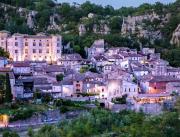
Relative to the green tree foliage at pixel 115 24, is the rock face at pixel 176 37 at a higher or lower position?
lower

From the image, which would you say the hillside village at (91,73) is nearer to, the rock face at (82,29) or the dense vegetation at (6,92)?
the dense vegetation at (6,92)

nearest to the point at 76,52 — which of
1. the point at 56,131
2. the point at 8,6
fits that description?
the point at 8,6

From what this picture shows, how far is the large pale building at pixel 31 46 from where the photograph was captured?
35.3 m

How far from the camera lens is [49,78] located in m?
30.8

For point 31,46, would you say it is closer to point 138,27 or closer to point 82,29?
point 82,29

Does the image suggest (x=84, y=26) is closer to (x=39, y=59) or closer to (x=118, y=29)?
(x=118, y=29)

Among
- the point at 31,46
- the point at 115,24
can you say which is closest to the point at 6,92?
the point at 31,46

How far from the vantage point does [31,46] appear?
35.6 meters

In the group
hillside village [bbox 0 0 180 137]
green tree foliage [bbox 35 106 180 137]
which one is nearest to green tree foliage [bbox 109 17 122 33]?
hillside village [bbox 0 0 180 137]

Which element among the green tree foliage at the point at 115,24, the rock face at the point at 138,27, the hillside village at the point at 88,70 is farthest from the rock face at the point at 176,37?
the green tree foliage at the point at 115,24

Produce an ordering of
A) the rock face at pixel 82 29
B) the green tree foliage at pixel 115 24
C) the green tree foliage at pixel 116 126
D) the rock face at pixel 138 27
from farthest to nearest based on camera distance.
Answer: the green tree foliage at pixel 115 24 → the rock face at pixel 138 27 → the rock face at pixel 82 29 → the green tree foliage at pixel 116 126

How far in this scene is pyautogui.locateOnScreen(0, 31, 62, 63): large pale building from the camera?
3528 centimetres

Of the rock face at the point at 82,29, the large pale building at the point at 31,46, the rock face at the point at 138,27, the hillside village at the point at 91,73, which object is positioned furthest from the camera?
the rock face at the point at 138,27

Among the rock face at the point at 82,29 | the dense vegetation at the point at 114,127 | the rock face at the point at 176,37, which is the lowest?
the dense vegetation at the point at 114,127
